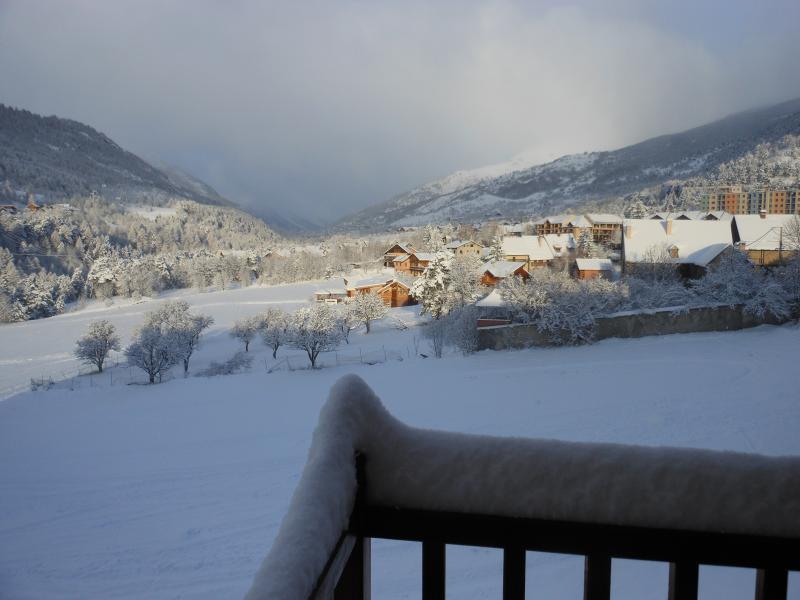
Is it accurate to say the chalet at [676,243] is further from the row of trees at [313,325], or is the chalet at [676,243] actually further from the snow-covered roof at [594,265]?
the row of trees at [313,325]

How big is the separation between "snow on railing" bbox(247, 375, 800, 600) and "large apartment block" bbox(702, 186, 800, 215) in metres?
72.0

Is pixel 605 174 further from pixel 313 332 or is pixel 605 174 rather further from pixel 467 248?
pixel 313 332

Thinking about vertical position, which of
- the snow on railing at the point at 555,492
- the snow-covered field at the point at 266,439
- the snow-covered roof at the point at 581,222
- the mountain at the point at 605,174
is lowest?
the snow-covered field at the point at 266,439

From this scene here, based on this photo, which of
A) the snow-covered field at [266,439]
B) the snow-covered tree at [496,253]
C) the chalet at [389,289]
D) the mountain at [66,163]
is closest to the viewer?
the snow-covered field at [266,439]

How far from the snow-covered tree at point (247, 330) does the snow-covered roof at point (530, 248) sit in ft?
64.7

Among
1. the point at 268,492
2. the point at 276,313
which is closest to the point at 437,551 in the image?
the point at 268,492

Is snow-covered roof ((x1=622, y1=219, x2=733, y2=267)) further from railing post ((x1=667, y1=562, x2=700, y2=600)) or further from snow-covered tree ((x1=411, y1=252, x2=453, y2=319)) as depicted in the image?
railing post ((x1=667, y1=562, x2=700, y2=600))

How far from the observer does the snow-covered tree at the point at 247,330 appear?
31.1 metres

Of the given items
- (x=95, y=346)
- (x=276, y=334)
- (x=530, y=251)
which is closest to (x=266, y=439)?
(x=276, y=334)

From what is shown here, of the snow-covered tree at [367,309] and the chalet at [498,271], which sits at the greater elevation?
the chalet at [498,271]

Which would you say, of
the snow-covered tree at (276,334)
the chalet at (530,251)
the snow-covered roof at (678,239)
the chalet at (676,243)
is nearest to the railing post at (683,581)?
the snow-covered tree at (276,334)

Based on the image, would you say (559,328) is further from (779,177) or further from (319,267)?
(779,177)

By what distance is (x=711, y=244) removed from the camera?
90.1ft

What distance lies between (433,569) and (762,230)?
33.2m
